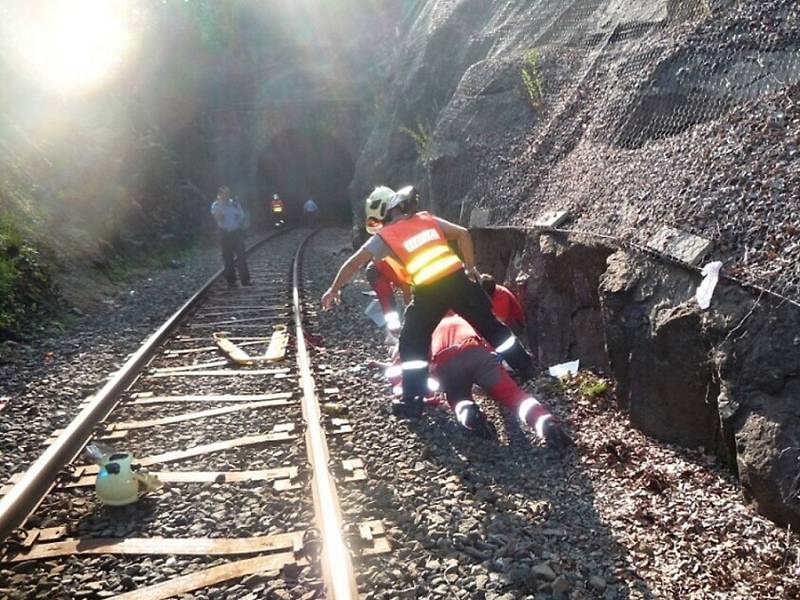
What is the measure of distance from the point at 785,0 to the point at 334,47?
3208 cm

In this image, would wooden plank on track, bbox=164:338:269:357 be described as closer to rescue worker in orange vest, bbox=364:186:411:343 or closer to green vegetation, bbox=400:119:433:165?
rescue worker in orange vest, bbox=364:186:411:343

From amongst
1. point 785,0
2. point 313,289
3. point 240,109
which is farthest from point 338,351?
point 240,109

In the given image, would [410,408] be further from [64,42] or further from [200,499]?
[64,42]

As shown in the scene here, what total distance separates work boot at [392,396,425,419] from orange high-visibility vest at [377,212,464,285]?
925 millimetres

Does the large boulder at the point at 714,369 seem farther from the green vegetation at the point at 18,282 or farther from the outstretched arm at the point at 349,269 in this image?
the green vegetation at the point at 18,282

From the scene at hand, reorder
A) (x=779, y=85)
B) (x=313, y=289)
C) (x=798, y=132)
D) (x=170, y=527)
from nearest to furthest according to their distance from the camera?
(x=170, y=527), (x=798, y=132), (x=779, y=85), (x=313, y=289)

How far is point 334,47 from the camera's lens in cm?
3547

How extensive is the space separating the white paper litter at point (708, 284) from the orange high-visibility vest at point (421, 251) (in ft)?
5.64

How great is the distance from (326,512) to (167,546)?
0.84 meters

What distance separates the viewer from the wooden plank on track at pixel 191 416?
521cm

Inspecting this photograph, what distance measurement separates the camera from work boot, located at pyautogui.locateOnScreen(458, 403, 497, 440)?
15.8 ft

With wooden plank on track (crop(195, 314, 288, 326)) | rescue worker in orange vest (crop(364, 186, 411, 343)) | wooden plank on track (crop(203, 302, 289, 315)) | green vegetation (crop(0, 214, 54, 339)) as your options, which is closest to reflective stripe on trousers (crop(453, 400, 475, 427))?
rescue worker in orange vest (crop(364, 186, 411, 343))

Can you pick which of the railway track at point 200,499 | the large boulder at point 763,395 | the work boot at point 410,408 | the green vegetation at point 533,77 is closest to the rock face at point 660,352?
the large boulder at point 763,395

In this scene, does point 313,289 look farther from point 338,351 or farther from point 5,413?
point 5,413
